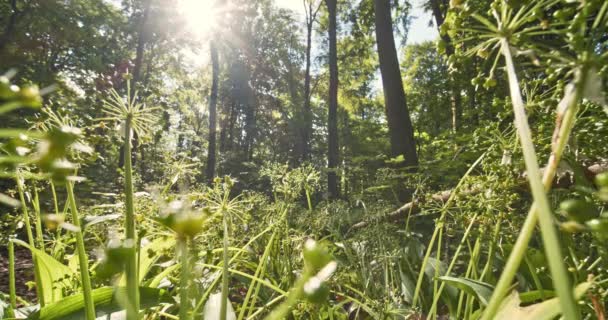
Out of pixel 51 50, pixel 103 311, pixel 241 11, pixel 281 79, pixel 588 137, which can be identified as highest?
pixel 241 11

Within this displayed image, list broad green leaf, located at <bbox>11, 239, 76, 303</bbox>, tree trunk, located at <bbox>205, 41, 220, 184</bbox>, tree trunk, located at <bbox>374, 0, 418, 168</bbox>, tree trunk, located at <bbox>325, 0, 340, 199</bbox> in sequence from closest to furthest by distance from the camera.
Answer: broad green leaf, located at <bbox>11, 239, 76, 303</bbox> < tree trunk, located at <bbox>374, 0, 418, 168</bbox> < tree trunk, located at <bbox>325, 0, 340, 199</bbox> < tree trunk, located at <bbox>205, 41, 220, 184</bbox>

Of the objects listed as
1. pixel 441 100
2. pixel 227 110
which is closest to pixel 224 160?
pixel 227 110

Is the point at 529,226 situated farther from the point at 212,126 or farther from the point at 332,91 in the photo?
the point at 212,126

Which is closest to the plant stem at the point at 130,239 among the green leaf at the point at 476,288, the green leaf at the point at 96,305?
the green leaf at the point at 96,305

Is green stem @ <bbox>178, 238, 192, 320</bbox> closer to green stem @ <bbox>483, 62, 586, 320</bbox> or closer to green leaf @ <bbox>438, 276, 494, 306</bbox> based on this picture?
green stem @ <bbox>483, 62, 586, 320</bbox>

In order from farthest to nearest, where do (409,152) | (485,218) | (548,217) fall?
(409,152), (485,218), (548,217)

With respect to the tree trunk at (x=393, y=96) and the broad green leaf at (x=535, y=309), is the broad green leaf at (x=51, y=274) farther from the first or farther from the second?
the tree trunk at (x=393, y=96)

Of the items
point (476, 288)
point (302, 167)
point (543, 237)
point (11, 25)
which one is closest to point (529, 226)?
point (543, 237)

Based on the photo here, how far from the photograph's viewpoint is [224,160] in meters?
24.4

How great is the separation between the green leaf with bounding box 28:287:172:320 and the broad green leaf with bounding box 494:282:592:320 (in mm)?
1011

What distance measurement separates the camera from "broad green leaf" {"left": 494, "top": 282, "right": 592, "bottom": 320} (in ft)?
2.78

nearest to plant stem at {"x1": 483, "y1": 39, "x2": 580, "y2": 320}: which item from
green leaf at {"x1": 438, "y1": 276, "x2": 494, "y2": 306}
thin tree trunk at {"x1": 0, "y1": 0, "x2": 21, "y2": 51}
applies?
green leaf at {"x1": 438, "y1": 276, "x2": 494, "y2": 306}

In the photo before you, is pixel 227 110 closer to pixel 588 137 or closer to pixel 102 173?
pixel 102 173

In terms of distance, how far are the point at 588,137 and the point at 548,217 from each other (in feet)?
4.59
